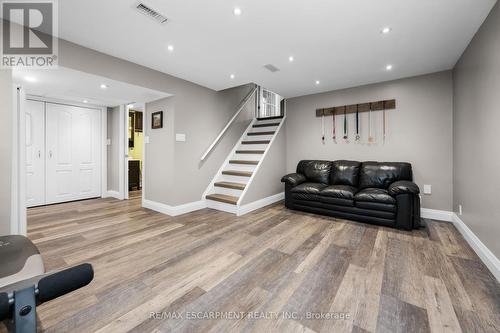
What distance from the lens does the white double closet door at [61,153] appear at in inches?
163

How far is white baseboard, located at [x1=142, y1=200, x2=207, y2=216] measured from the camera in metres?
3.78

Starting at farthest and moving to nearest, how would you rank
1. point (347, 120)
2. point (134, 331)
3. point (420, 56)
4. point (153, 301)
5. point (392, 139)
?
1. point (347, 120)
2. point (392, 139)
3. point (420, 56)
4. point (153, 301)
5. point (134, 331)

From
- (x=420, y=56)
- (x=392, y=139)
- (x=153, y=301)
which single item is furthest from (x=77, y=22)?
(x=392, y=139)

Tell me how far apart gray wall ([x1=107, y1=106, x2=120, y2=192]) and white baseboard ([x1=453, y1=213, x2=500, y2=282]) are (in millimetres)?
6072

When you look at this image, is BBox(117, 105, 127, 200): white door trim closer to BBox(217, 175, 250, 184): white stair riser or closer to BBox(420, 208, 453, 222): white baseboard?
BBox(217, 175, 250, 184): white stair riser

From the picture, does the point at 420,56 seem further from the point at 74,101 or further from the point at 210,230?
the point at 74,101

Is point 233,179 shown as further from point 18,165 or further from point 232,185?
point 18,165

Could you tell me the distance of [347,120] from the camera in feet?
14.3

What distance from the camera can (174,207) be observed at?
3768 millimetres

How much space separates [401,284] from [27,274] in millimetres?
2557

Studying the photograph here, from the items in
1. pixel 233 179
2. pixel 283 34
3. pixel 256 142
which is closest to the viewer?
pixel 283 34

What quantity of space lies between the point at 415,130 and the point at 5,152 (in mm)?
5499

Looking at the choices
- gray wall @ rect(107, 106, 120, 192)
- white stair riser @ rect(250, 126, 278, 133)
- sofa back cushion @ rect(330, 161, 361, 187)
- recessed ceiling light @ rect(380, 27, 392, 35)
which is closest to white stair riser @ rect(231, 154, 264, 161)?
white stair riser @ rect(250, 126, 278, 133)

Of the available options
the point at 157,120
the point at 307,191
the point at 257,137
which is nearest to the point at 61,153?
the point at 157,120
